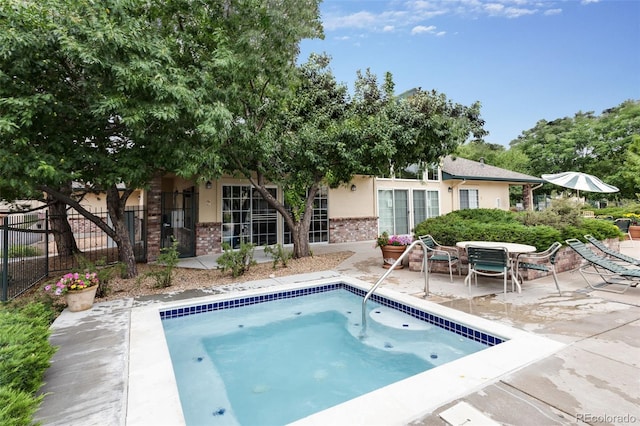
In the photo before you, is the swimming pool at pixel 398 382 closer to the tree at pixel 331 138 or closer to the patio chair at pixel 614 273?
the patio chair at pixel 614 273

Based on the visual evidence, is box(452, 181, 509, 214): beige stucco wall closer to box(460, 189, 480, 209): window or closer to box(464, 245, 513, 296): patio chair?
box(460, 189, 480, 209): window

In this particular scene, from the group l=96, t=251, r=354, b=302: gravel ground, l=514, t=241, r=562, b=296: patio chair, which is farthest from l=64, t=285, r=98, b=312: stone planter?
l=514, t=241, r=562, b=296: patio chair

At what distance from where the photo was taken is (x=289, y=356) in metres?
4.06

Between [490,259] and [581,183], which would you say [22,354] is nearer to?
[490,259]

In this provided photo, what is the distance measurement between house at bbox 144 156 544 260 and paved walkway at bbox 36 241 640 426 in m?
5.24

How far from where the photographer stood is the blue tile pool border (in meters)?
3.83

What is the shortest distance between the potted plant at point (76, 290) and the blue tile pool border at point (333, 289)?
1.17 meters

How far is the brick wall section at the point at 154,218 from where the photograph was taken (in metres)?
8.89

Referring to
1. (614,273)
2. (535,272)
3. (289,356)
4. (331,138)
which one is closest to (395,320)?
(289,356)

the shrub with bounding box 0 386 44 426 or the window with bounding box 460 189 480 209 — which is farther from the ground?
the window with bounding box 460 189 480 209

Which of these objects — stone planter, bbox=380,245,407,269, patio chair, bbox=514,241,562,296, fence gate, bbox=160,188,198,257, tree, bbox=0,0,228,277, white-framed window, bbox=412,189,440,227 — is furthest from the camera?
white-framed window, bbox=412,189,440,227

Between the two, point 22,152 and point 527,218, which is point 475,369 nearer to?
point 22,152

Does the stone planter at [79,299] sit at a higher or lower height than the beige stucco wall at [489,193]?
lower

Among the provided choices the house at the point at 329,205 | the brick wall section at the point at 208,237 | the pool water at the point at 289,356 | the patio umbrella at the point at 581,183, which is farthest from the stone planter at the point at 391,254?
the patio umbrella at the point at 581,183
